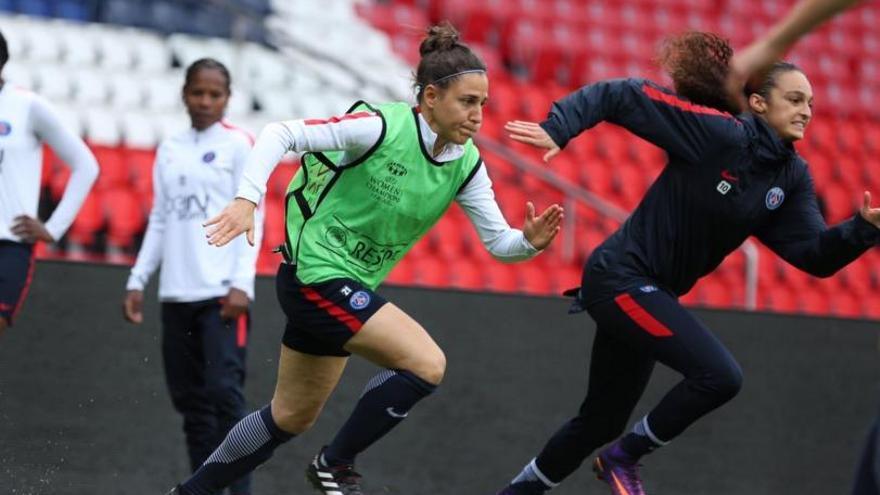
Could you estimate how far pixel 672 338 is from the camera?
5.31m

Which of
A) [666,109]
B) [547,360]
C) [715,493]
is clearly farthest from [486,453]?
[666,109]

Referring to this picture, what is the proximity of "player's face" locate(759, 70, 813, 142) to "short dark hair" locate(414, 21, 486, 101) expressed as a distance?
3.91 ft

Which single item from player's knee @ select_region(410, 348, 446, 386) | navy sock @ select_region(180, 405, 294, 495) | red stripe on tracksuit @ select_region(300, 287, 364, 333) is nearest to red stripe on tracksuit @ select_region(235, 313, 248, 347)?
navy sock @ select_region(180, 405, 294, 495)

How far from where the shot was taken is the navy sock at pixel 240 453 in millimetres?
5191

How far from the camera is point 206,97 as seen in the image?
21.4 feet

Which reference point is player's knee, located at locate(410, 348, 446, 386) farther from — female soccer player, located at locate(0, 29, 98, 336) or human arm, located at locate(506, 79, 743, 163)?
female soccer player, located at locate(0, 29, 98, 336)

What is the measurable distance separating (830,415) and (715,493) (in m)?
0.79

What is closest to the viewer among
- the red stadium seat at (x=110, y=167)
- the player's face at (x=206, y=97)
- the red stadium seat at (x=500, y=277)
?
the player's face at (x=206, y=97)

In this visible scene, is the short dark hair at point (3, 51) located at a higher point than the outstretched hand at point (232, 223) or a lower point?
higher

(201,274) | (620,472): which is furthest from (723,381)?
(201,274)

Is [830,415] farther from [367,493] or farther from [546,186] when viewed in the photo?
[546,186]

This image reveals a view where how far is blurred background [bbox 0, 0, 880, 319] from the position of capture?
10.0m

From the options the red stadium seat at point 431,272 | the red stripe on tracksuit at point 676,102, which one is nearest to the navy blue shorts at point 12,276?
the red stripe on tracksuit at point 676,102

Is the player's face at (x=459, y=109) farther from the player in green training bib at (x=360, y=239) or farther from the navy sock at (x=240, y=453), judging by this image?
the navy sock at (x=240, y=453)
